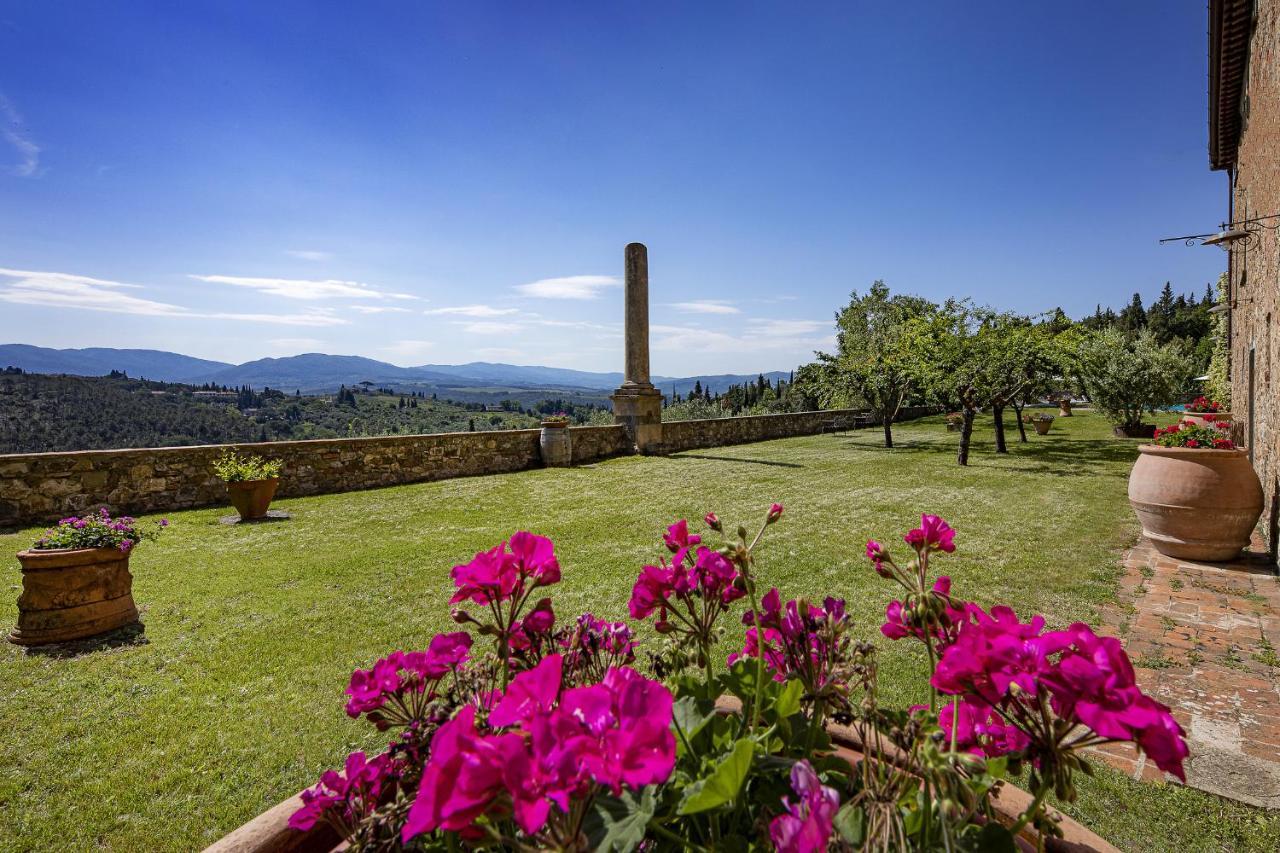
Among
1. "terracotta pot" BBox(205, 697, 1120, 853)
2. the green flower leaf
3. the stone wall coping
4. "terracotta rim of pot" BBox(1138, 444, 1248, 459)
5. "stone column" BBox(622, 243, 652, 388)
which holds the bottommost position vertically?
"terracotta pot" BBox(205, 697, 1120, 853)

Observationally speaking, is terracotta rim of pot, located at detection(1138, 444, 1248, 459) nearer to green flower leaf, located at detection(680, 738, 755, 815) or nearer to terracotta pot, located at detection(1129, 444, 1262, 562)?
terracotta pot, located at detection(1129, 444, 1262, 562)

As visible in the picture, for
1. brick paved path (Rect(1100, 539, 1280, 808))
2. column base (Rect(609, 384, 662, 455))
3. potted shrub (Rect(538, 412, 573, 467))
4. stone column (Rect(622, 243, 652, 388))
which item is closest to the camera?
brick paved path (Rect(1100, 539, 1280, 808))

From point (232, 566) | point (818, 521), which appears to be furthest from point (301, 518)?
point (818, 521)

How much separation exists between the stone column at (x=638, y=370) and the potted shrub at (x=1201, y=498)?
10144 millimetres

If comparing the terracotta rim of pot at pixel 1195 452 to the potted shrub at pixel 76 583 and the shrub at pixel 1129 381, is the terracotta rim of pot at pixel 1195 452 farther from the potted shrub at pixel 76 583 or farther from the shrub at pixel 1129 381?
the shrub at pixel 1129 381

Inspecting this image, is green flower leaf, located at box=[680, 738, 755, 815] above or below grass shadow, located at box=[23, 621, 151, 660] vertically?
above

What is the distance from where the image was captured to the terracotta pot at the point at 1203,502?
4.97m

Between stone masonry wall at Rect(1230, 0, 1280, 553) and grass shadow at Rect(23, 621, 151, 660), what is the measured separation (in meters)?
8.67

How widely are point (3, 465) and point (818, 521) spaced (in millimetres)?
10002

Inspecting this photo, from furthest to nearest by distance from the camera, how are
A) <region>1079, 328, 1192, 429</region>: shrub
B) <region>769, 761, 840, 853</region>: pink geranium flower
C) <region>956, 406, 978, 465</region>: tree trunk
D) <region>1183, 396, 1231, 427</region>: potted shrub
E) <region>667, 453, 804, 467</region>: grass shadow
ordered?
<region>1079, 328, 1192, 429</region>: shrub
<region>667, 453, 804, 467</region>: grass shadow
<region>956, 406, 978, 465</region>: tree trunk
<region>1183, 396, 1231, 427</region>: potted shrub
<region>769, 761, 840, 853</region>: pink geranium flower

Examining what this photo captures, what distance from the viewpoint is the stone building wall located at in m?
4.91

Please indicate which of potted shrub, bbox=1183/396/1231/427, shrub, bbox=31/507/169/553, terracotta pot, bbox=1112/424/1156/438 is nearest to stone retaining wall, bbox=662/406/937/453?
terracotta pot, bbox=1112/424/1156/438

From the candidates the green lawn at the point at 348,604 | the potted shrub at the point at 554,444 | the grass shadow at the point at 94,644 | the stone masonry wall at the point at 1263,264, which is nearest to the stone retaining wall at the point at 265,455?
the potted shrub at the point at 554,444

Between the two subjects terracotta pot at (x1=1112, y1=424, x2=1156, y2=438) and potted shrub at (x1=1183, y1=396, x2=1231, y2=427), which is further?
terracotta pot at (x1=1112, y1=424, x2=1156, y2=438)
